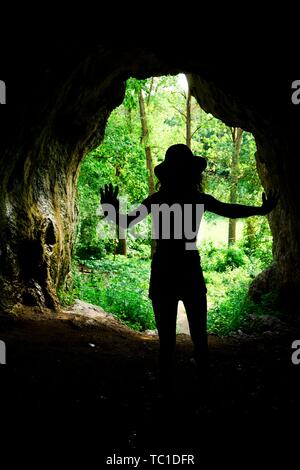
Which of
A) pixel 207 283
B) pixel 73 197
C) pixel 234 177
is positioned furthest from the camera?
pixel 234 177

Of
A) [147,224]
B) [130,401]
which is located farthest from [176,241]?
[147,224]

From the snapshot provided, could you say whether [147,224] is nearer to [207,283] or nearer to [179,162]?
[207,283]

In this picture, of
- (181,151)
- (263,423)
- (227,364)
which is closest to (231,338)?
(227,364)

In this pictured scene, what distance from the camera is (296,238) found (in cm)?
820

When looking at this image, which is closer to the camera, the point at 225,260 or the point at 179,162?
the point at 179,162

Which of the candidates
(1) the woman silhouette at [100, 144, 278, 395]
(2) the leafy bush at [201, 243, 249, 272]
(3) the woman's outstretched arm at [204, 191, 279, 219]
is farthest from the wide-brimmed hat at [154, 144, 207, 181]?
(2) the leafy bush at [201, 243, 249, 272]

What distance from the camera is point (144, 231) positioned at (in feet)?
85.0

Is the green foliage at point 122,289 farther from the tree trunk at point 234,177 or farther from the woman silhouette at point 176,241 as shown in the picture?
the woman silhouette at point 176,241

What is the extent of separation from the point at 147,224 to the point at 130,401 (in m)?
21.4

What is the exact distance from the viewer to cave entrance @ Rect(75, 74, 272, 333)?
12359 mm

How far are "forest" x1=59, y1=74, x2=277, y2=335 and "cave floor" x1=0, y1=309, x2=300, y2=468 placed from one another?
11.6 feet

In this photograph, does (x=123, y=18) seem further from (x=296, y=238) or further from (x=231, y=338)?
(x=231, y=338)

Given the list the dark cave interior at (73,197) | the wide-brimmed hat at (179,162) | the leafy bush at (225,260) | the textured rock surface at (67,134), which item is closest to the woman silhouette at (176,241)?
the wide-brimmed hat at (179,162)

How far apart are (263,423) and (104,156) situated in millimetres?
14696
